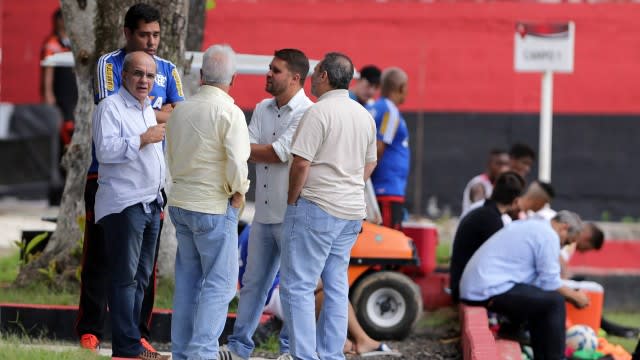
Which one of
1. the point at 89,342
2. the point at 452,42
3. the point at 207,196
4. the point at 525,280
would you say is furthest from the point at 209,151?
the point at 452,42

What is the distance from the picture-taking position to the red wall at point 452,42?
1506 centimetres

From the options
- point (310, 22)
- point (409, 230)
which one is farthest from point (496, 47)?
point (409, 230)

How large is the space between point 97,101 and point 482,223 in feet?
12.1

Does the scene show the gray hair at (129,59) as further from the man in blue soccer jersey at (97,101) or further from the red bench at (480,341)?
the red bench at (480,341)

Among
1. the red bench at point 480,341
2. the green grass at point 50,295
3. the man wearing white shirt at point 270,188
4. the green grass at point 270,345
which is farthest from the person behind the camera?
the green grass at point 50,295

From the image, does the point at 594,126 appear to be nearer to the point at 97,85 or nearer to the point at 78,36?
the point at 78,36

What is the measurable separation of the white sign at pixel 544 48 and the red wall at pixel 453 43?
8.70 feet

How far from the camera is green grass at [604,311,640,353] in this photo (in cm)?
1048

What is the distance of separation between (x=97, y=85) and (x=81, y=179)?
7.89 ft

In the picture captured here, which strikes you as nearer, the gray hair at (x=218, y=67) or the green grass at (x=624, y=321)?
the gray hair at (x=218, y=67)

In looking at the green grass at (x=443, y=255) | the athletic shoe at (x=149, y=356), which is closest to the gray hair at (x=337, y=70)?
the athletic shoe at (x=149, y=356)

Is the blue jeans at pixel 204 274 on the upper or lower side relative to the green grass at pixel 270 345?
upper

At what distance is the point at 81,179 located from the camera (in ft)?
29.1

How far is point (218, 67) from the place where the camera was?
20.5 ft
